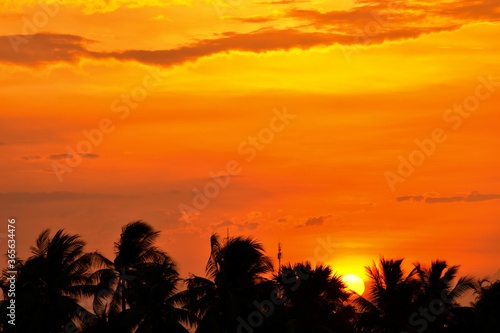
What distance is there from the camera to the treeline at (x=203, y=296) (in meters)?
56.1

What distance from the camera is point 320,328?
58562 mm

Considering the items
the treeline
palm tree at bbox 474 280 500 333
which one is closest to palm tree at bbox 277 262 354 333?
the treeline

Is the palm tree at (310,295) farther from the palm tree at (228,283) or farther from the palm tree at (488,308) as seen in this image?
the palm tree at (488,308)

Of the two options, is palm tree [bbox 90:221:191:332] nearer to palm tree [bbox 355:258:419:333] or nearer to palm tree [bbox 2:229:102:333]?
palm tree [bbox 2:229:102:333]

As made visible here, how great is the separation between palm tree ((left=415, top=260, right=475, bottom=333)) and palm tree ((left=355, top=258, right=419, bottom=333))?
1.11 meters

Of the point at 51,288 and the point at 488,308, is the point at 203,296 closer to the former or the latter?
the point at 51,288

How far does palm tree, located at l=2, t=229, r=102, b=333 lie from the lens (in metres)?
57.3

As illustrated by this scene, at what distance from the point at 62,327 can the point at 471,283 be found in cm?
2664

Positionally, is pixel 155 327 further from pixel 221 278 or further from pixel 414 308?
pixel 414 308

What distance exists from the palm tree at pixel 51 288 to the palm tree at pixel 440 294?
2224 cm

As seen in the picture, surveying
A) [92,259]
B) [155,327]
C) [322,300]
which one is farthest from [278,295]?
[92,259]

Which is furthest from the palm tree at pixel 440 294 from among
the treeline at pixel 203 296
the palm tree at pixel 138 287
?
the palm tree at pixel 138 287

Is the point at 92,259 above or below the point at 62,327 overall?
above

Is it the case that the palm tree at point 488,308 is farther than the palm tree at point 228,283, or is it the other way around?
the palm tree at point 488,308
